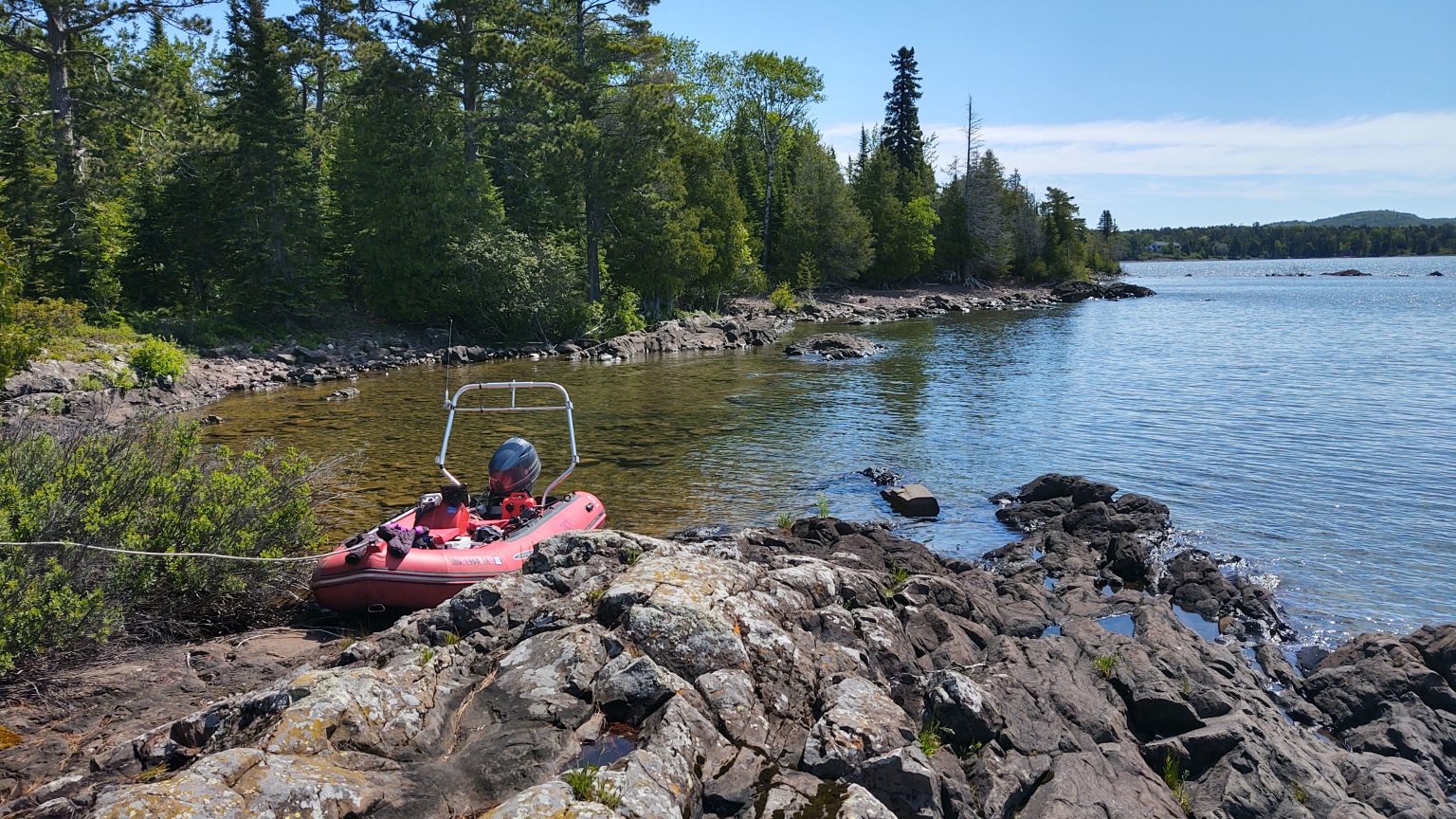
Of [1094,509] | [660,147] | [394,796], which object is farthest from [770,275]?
[394,796]

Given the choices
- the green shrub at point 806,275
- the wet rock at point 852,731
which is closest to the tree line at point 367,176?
the green shrub at point 806,275

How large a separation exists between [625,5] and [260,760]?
41.8 metres

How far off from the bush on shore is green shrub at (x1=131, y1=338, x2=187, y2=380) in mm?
17659

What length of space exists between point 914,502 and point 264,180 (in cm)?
3027

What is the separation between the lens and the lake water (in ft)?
47.4

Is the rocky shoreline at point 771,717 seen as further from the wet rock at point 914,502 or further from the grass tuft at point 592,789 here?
the wet rock at point 914,502

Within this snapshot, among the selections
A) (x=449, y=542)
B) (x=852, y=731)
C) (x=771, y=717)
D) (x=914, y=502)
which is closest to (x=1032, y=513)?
(x=914, y=502)

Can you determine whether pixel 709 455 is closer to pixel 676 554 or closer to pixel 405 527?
pixel 405 527

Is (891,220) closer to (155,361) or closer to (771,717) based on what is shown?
(155,361)

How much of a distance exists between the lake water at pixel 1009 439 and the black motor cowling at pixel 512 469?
250cm

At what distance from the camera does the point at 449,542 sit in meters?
11.1

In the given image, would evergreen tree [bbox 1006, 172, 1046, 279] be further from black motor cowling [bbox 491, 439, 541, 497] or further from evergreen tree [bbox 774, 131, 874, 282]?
black motor cowling [bbox 491, 439, 541, 497]

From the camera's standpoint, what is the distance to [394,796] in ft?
16.6

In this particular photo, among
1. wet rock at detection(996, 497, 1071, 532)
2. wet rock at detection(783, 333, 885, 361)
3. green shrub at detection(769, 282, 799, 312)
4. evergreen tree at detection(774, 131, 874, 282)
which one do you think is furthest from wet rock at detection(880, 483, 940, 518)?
evergreen tree at detection(774, 131, 874, 282)
